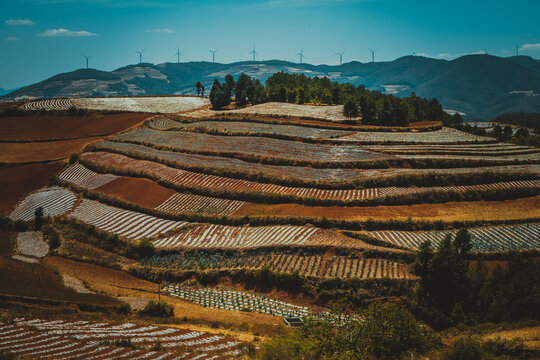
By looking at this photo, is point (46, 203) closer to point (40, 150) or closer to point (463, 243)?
point (40, 150)

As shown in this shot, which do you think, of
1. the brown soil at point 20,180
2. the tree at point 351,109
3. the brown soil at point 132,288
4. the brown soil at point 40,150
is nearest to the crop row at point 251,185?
the brown soil at point 20,180

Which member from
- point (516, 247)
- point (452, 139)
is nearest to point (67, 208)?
point (516, 247)

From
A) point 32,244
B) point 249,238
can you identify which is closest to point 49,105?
point 32,244

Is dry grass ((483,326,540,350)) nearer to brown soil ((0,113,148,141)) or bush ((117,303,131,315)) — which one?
bush ((117,303,131,315))

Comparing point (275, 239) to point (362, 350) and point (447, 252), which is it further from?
point (362, 350)

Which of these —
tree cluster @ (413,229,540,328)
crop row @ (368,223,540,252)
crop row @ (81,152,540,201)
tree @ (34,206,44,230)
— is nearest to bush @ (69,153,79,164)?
crop row @ (81,152,540,201)

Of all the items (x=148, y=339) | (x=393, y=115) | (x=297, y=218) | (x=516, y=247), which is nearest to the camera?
(x=148, y=339)
